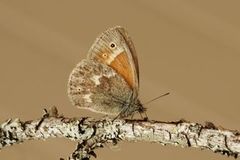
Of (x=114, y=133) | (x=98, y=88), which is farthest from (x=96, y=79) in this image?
(x=114, y=133)

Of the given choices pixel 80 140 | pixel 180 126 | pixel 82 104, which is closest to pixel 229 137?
pixel 180 126

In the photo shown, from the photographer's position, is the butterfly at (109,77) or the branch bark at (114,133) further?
the butterfly at (109,77)

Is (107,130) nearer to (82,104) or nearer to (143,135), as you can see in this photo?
(143,135)

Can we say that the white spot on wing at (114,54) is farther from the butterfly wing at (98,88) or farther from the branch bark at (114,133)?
the branch bark at (114,133)

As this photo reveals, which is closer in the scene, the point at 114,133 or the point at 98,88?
the point at 114,133

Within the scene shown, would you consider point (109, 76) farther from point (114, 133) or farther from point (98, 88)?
point (114, 133)

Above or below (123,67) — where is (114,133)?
below

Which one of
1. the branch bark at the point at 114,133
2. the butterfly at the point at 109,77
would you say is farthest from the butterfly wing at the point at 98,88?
the branch bark at the point at 114,133
